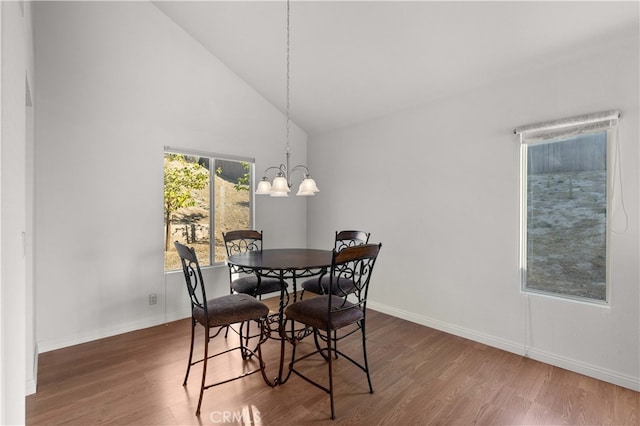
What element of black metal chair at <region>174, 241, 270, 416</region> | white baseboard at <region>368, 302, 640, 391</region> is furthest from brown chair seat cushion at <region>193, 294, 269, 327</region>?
white baseboard at <region>368, 302, 640, 391</region>

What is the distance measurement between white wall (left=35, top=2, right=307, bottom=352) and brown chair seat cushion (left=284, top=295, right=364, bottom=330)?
1.99m

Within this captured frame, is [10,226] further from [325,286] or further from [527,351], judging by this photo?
[527,351]

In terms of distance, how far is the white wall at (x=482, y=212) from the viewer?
7.32 ft

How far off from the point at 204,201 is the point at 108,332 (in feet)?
5.46

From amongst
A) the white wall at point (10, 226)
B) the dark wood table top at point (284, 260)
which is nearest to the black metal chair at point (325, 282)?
the dark wood table top at point (284, 260)

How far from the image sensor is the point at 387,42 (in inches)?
111

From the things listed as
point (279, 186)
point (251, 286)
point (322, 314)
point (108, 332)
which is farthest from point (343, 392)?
point (108, 332)

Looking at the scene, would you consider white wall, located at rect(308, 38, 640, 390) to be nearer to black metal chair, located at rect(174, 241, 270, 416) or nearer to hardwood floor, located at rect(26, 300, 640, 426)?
hardwood floor, located at rect(26, 300, 640, 426)

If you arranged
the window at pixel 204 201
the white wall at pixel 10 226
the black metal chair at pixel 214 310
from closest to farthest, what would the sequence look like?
1. the white wall at pixel 10 226
2. the black metal chair at pixel 214 310
3. the window at pixel 204 201

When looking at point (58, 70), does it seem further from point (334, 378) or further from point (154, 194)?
point (334, 378)

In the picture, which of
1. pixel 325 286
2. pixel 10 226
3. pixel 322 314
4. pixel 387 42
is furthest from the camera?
pixel 325 286

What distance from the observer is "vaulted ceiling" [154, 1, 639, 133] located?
7.32ft

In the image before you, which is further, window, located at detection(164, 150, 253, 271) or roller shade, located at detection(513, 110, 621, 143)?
window, located at detection(164, 150, 253, 271)

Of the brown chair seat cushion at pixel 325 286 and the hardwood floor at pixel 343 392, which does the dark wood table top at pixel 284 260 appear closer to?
the brown chair seat cushion at pixel 325 286
